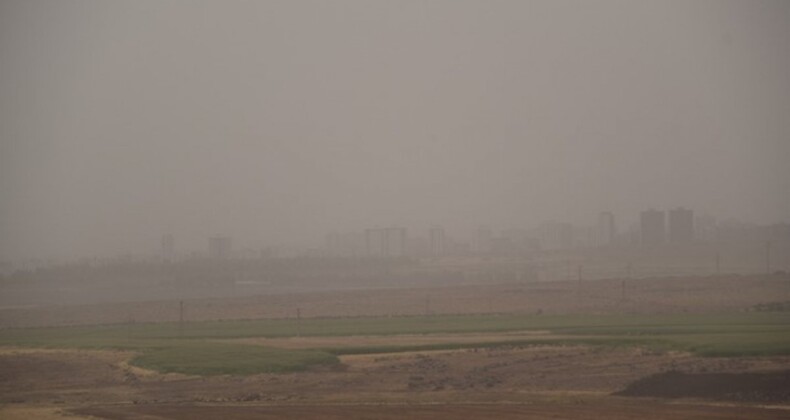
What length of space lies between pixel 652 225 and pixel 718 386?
264 ft

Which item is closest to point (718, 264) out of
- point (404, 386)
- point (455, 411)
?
point (404, 386)

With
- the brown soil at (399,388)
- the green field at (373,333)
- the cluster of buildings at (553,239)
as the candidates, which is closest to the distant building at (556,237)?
the cluster of buildings at (553,239)

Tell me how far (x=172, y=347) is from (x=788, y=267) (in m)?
59.6

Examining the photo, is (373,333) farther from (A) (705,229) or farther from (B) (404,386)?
(A) (705,229)

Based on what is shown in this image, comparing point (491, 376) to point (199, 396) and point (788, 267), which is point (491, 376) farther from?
point (788, 267)

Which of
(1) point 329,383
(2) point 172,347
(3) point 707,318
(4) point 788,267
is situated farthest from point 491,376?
(4) point 788,267

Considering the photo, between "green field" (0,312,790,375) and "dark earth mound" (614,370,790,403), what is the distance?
163 inches

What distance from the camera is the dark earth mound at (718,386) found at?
2464 cm

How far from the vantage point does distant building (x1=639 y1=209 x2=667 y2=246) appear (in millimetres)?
103188

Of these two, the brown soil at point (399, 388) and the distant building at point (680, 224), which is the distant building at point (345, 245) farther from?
the brown soil at point (399, 388)

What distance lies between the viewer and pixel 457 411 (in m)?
23.6

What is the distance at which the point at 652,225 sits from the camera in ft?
343

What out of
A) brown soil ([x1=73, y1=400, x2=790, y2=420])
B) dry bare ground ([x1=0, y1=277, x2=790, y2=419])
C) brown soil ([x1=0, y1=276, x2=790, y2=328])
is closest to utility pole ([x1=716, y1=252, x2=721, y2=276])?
brown soil ([x1=0, y1=276, x2=790, y2=328])

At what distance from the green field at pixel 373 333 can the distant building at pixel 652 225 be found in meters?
51.0
